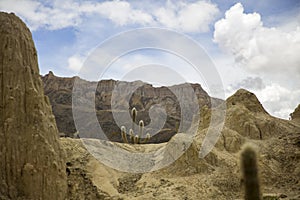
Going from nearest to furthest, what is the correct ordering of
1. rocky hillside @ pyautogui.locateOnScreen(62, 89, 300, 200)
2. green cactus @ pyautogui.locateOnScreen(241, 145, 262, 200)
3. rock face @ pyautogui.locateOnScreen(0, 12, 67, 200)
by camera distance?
green cactus @ pyautogui.locateOnScreen(241, 145, 262, 200) → rock face @ pyautogui.locateOnScreen(0, 12, 67, 200) → rocky hillside @ pyautogui.locateOnScreen(62, 89, 300, 200)

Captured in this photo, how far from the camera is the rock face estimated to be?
12656mm

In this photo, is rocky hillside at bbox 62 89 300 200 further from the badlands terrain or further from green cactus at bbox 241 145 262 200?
green cactus at bbox 241 145 262 200

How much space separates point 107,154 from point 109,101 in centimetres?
5817

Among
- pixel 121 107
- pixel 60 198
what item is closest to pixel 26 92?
pixel 60 198

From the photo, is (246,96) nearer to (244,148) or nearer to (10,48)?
(10,48)

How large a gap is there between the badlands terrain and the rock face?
36 mm

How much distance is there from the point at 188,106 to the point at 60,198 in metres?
62.1

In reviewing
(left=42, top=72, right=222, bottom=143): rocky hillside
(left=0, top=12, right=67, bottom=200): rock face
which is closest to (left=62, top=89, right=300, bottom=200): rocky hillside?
(left=0, top=12, right=67, bottom=200): rock face

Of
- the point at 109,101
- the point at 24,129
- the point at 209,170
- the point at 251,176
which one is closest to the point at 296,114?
the point at 209,170

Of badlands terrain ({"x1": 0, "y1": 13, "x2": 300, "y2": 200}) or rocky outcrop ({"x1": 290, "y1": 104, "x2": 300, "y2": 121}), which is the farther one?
rocky outcrop ({"x1": 290, "y1": 104, "x2": 300, "y2": 121})

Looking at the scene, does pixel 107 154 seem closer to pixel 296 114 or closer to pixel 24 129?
pixel 24 129

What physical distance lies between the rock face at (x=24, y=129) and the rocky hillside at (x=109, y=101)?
34208 mm

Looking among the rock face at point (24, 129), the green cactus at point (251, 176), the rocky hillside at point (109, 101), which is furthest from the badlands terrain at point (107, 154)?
the rocky hillside at point (109, 101)

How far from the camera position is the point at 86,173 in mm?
17469
